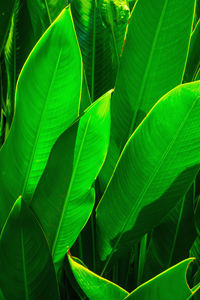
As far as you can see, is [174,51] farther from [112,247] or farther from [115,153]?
[112,247]

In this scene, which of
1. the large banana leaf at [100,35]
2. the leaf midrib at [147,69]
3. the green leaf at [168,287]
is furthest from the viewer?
the large banana leaf at [100,35]

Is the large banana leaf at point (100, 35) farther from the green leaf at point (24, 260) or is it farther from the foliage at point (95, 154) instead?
the green leaf at point (24, 260)

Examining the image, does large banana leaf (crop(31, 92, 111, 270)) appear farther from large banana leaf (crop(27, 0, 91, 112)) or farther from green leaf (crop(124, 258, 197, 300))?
large banana leaf (crop(27, 0, 91, 112))

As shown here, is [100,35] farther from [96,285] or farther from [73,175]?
[96,285]

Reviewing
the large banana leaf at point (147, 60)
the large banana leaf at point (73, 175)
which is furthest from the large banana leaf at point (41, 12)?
the large banana leaf at point (73, 175)

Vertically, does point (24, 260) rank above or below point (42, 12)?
below

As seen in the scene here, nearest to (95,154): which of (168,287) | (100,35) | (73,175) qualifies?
(73,175)
